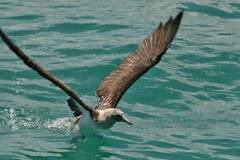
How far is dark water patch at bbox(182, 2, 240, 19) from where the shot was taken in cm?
1759

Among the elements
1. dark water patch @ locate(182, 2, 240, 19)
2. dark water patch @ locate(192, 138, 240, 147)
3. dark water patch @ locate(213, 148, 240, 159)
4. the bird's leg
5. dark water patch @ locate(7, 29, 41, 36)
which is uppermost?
dark water patch @ locate(182, 2, 240, 19)

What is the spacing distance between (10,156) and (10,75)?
331cm

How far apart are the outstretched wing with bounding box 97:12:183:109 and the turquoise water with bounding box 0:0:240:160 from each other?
55 centimetres

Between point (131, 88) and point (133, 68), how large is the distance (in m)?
1.78

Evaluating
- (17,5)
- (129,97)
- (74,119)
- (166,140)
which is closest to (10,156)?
(74,119)

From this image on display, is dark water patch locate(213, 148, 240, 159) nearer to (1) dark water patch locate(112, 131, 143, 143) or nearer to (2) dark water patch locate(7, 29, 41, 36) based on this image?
(1) dark water patch locate(112, 131, 143, 143)

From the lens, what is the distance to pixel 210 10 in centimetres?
1781

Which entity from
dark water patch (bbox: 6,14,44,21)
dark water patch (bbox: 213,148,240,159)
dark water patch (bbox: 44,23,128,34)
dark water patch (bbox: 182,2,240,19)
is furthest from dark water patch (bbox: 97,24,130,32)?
Answer: dark water patch (bbox: 213,148,240,159)

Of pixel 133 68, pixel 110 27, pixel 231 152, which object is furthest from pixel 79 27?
pixel 231 152

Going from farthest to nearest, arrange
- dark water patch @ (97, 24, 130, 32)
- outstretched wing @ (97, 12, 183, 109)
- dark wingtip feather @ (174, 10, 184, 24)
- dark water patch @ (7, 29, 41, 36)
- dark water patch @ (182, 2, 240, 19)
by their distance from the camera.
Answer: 1. dark water patch @ (182, 2, 240, 19)
2. dark water patch @ (97, 24, 130, 32)
3. dark water patch @ (7, 29, 41, 36)
4. outstretched wing @ (97, 12, 183, 109)
5. dark wingtip feather @ (174, 10, 184, 24)

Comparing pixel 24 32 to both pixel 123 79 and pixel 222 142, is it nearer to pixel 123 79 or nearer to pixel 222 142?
pixel 123 79

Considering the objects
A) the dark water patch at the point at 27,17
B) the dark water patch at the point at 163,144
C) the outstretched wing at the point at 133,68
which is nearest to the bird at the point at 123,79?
the outstretched wing at the point at 133,68

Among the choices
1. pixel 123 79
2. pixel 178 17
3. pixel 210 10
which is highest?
pixel 178 17

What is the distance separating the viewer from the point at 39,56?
14906mm
